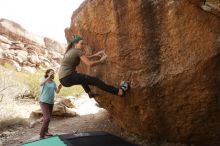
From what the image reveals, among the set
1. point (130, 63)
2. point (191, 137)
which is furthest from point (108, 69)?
point (191, 137)

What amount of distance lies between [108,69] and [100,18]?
108 centimetres

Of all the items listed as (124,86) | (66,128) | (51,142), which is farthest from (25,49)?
(51,142)

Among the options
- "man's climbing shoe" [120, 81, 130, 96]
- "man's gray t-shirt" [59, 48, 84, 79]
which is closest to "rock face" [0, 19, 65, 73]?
"man's gray t-shirt" [59, 48, 84, 79]

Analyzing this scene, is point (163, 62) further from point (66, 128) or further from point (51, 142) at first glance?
point (66, 128)

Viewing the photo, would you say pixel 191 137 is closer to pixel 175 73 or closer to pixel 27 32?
pixel 175 73

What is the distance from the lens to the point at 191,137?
6859mm

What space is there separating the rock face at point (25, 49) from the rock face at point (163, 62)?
23.5m

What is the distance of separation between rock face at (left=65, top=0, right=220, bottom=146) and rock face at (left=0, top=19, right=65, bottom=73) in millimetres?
23530

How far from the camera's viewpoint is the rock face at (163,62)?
19.3 feet

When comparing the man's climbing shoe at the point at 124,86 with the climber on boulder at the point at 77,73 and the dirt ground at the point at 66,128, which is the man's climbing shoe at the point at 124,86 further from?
the dirt ground at the point at 66,128

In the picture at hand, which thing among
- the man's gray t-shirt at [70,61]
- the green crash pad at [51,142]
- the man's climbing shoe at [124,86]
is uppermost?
the man's gray t-shirt at [70,61]

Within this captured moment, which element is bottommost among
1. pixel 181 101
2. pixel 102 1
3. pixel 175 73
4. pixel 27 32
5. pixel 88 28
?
pixel 181 101

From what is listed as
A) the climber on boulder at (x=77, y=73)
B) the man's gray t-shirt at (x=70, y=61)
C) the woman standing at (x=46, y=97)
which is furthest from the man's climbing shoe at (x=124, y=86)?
the woman standing at (x=46, y=97)

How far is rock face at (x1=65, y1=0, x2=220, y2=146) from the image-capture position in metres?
5.88
